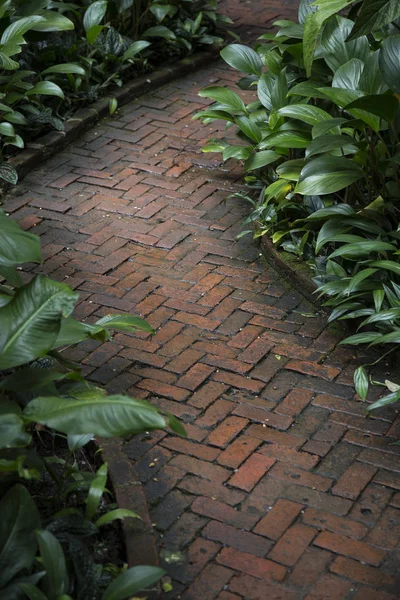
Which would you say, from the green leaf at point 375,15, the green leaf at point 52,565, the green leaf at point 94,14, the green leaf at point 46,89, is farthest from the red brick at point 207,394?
the green leaf at point 94,14

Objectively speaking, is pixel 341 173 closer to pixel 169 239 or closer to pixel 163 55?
pixel 169 239

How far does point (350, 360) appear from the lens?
390 centimetres

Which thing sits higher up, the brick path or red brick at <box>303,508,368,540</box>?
the brick path

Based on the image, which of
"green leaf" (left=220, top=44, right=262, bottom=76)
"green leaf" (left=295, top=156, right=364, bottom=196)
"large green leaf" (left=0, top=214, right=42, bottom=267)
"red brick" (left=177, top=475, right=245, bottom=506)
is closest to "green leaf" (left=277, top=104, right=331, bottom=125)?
"green leaf" (left=295, top=156, right=364, bottom=196)

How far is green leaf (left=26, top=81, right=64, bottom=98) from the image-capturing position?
543cm

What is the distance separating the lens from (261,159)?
4797mm

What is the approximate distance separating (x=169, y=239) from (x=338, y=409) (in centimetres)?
159

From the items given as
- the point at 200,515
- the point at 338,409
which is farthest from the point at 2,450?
the point at 338,409

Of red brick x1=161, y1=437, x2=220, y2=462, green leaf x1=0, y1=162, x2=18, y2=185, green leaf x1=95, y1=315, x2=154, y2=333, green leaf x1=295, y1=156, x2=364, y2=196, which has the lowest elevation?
red brick x1=161, y1=437, x2=220, y2=462

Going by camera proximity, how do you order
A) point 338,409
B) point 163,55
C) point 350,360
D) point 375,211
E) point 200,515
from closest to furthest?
1. point 200,515
2. point 338,409
3. point 350,360
4. point 375,211
5. point 163,55

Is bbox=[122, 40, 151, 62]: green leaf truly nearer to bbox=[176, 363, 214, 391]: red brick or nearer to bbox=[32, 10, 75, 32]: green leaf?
bbox=[32, 10, 75, 32]: green leaf

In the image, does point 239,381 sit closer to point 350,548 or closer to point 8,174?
point 350,548

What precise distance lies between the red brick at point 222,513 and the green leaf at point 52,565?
742 mm

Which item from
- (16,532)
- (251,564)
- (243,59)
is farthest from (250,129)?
(16,532)
